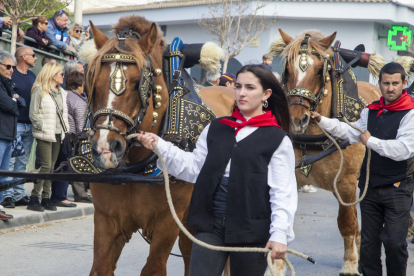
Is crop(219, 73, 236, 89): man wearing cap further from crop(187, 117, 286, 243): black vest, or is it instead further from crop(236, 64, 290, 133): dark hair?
crop(187, 117, 286, 243): black vest

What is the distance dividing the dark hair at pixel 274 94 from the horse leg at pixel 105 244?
1.35 metres

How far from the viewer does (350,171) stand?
226 inches

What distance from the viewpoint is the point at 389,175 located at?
175 inches

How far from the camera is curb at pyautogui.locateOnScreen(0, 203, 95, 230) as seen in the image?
23.5 feet

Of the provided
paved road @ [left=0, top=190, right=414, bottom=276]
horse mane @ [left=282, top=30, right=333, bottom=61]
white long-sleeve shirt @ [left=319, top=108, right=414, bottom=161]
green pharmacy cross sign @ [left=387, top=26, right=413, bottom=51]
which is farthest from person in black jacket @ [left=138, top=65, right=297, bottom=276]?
green pharmacy cross sign @ [left=387, top=26, right=413, bottom=51]

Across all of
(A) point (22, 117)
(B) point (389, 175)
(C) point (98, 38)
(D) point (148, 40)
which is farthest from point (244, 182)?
(A) point (22, 117)

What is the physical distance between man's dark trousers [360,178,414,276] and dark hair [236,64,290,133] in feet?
5.12

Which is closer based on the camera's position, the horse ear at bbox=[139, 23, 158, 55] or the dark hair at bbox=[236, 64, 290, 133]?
the dark hair at bbox=[236, 64, 290, 133]

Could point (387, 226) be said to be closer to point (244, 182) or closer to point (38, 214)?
point (244, 182)

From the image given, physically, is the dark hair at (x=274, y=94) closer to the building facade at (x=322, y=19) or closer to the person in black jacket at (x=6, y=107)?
the person in black jacket at (x=6, y=107)

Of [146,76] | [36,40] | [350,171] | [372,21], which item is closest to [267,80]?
[146,76]

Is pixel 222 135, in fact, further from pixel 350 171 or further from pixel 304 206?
pixel 304 206

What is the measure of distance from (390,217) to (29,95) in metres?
5.58

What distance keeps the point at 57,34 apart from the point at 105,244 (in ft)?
30.2
